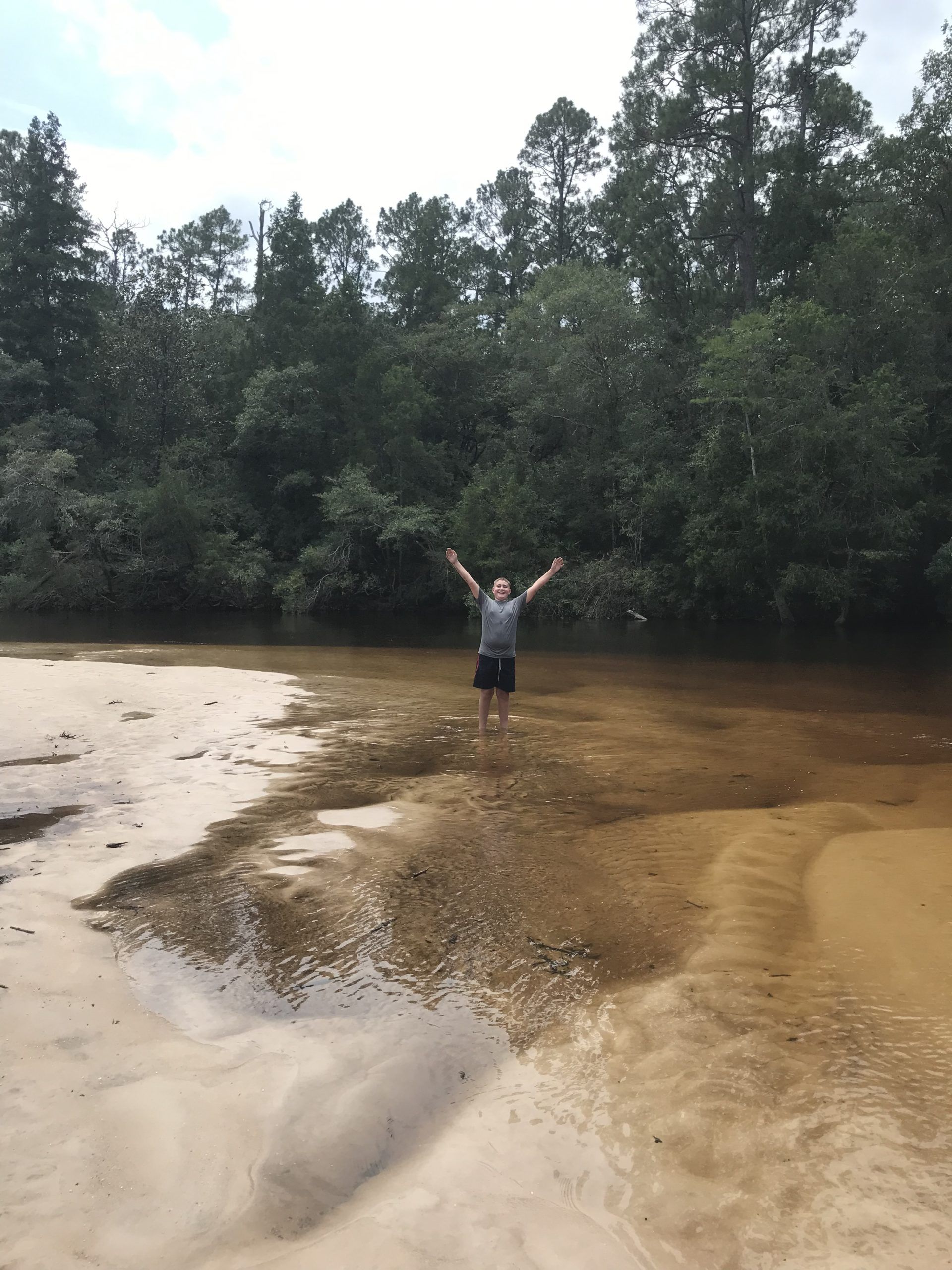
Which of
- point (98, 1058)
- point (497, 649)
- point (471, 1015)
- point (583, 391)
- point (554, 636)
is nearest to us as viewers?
point (98, 1058)

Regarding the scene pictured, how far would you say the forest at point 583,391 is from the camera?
27.5 metres

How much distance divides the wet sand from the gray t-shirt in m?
1.80

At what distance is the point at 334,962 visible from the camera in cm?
364

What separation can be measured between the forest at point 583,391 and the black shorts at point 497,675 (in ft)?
66.4

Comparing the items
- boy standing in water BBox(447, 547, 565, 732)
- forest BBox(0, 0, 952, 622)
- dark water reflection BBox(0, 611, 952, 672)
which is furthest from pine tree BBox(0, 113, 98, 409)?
boy standing in water BBox(447, 547, 565, 732)

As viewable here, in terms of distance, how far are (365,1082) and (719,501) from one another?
27618mm

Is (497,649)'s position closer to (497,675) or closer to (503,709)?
(497,675)

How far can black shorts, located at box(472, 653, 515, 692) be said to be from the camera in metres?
8.60

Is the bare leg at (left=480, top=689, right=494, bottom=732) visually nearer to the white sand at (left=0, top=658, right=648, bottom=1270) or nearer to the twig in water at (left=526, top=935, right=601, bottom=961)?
the twig in water at (left=526, top=935, right=601, bottom=961)

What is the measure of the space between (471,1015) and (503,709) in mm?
5568

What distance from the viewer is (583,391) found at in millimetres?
33625

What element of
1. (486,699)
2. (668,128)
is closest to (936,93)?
(668,128)

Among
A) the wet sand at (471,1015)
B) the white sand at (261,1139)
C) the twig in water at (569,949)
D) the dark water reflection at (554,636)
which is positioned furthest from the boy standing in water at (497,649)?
the dark water reflection at (554,636)

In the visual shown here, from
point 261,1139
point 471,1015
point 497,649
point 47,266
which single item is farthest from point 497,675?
point 47,266
